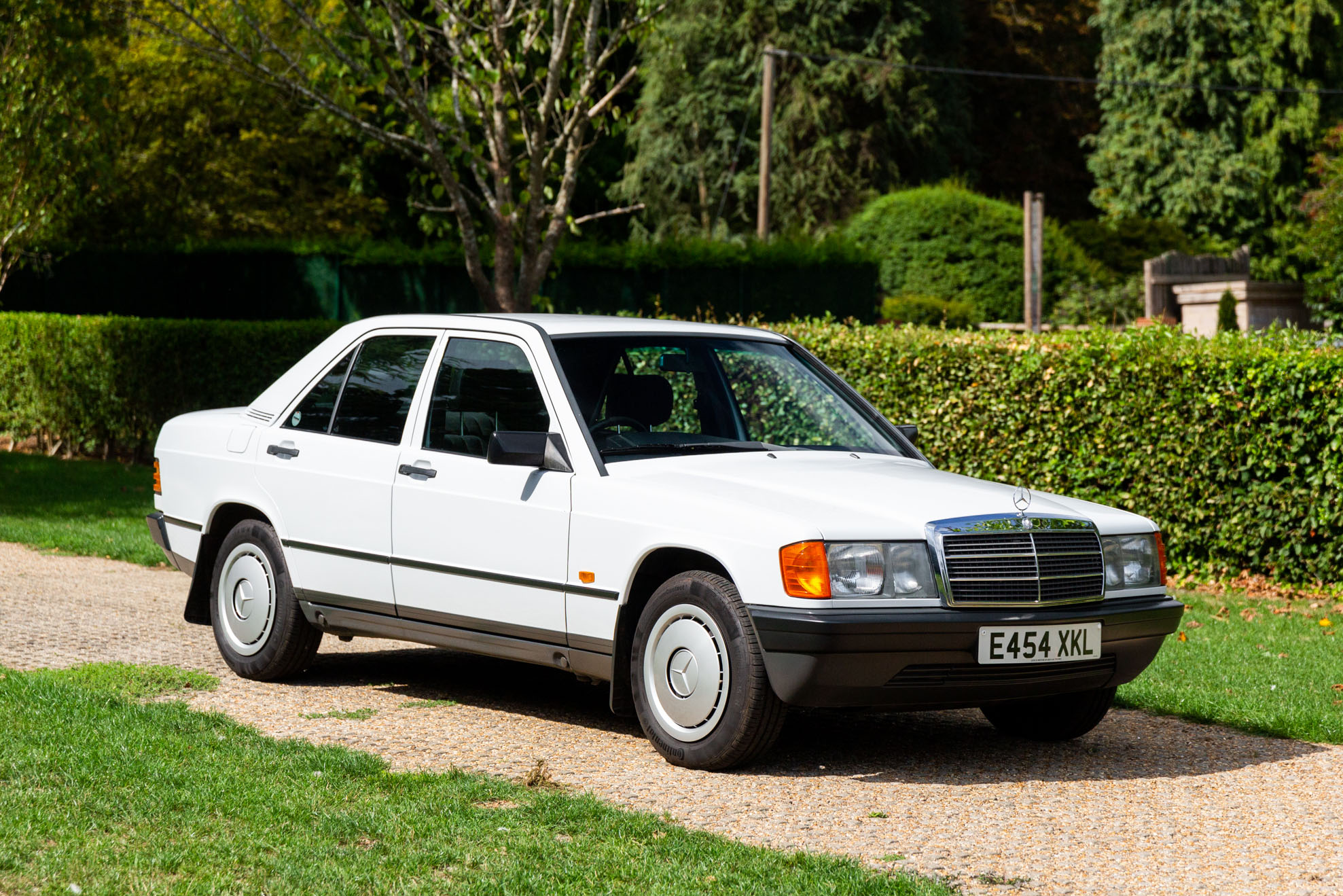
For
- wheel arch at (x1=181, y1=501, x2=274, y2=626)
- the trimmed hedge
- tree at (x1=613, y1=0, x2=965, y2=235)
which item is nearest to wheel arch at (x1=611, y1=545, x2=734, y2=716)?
wheel arch at (x1=181, y1=501, x2=274, y2=626)

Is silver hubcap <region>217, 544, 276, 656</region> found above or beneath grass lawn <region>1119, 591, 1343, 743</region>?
above

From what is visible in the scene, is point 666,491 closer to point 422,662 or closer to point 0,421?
point 422,662

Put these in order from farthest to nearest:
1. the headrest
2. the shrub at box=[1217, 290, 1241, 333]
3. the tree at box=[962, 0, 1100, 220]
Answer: the tree at box=[962, 0, 1100, 220] < the shrub at box=[1217, 290, 1241, 333] < the headrest

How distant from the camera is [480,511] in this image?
694 cm

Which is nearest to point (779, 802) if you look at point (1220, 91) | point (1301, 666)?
point (1301, 666)

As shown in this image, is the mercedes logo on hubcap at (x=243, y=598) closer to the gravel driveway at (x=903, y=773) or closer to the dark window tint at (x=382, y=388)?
the gravel driveway at (x=903, y=773)

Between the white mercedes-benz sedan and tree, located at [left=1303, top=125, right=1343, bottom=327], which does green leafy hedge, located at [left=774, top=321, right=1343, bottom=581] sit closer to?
the white mercedes-benz sedan

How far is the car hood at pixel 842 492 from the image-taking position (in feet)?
19.8

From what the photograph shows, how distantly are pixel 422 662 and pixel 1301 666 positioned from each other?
482 cm

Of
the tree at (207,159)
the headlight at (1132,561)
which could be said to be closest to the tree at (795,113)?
the tree at (207,159)

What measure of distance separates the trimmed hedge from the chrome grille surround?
5.47 m

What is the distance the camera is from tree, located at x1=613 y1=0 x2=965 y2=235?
4347 centimetres

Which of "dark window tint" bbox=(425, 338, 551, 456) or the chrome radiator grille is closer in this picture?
the chrome radiator grille

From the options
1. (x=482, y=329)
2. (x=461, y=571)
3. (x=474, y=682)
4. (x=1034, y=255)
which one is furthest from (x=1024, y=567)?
(x=1034, y=255)
